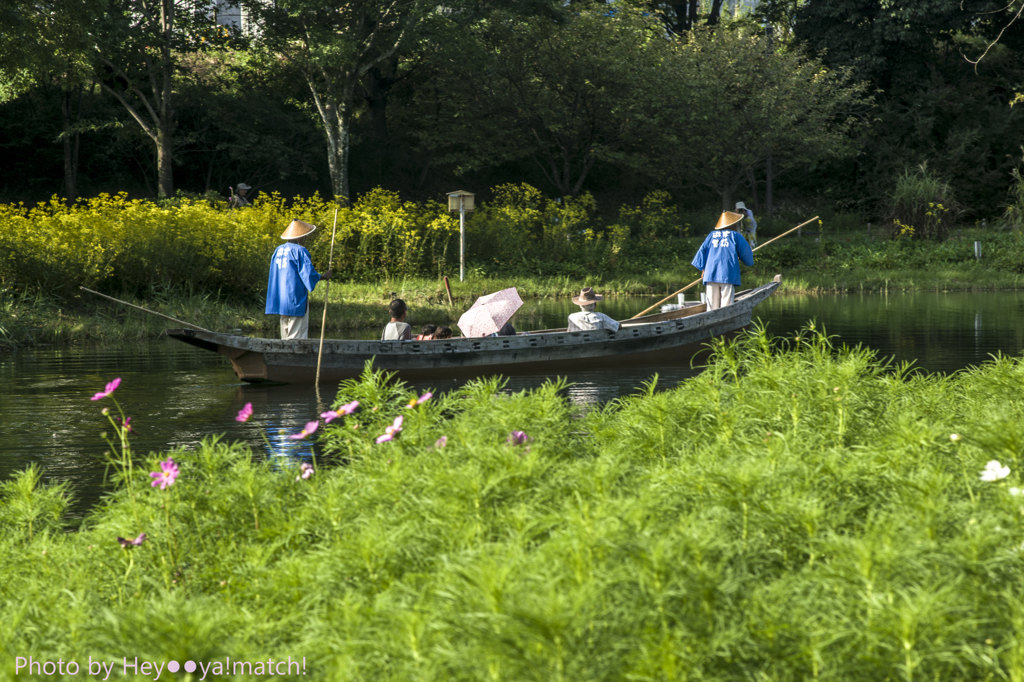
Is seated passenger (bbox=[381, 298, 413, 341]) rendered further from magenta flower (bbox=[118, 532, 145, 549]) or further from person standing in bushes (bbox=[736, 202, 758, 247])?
person standing in bushes (bbox=[736, 202, 758, 247])

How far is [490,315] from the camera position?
12.6m

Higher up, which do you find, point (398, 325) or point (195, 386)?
point (398, 325)

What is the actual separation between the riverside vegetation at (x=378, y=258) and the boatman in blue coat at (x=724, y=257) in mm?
6369

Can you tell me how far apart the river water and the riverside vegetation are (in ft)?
7.03

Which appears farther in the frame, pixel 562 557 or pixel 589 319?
pixel 589 319

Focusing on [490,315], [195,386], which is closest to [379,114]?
[490,315]

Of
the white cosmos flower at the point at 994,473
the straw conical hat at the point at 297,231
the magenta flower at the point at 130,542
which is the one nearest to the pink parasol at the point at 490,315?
the straw conical hat at the point at 297,231

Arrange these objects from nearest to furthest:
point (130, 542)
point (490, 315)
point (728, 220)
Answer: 1. point (130, 542)
2. point (490, 315)
3. point (728, 220)

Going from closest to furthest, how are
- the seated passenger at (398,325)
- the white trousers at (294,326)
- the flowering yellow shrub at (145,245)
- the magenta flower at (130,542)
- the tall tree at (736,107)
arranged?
the magenta flower at (130,542), the seated passenger at (398,325), the white trousers at (294,326), the flowering yellow shrub at (145,245), the tall tree at (736,107)

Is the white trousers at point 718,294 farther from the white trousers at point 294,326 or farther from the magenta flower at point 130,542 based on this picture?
the magenta flower at point 130,542

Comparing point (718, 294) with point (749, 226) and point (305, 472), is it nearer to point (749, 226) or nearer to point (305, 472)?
point (305, 472)

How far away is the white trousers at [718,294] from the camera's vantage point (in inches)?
611

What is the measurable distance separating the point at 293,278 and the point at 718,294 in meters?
6.70

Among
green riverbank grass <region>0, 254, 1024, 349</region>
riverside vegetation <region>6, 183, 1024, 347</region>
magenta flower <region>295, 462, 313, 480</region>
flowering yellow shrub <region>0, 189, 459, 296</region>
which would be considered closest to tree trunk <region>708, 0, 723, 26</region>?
riverside vegetation <region>6, 183, 1024, 347</region>
